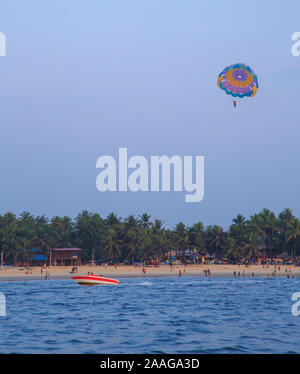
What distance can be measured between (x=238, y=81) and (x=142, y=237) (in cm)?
8866

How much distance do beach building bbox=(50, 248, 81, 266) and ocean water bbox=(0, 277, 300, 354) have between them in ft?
200

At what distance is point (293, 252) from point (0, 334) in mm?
123954

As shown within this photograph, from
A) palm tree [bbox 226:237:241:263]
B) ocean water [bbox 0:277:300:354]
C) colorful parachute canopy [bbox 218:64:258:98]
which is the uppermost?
colorful parachute canopy [bbox 218:64:258:98]

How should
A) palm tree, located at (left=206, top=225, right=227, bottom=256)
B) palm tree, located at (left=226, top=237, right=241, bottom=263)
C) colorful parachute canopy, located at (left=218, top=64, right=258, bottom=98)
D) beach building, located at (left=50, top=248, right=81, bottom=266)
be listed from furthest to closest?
palm tree, located at (left=206, top=225, right=227, bottom=256)
palm tree, located at (left=226, top=237, right=241, bottom=263)
beach building, located at (left=50, top=248, right=81, bottom=266)
colorful parachute canopy, located at (left=218, top=64, right=258, bottom=98)

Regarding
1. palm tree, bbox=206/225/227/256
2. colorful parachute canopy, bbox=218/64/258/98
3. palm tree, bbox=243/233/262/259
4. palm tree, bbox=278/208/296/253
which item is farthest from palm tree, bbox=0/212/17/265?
colorful parachute canopy, bbox=218/64/258/98

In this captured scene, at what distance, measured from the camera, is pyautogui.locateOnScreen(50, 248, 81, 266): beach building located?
131 meters

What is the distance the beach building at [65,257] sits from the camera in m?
131

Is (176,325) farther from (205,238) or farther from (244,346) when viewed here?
(205,238)

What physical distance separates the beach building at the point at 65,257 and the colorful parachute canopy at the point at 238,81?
284 feet

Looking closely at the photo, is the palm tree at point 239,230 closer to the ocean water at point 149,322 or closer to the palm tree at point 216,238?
the palm tree at point 216,238

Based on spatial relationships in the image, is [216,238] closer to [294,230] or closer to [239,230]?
[239,230]

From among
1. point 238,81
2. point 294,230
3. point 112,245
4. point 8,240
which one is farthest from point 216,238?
point 238,81

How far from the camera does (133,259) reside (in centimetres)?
14450

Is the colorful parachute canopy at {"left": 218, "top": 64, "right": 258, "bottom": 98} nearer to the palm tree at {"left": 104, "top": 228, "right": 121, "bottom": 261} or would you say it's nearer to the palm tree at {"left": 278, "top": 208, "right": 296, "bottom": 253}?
the palm tree at {"left": 104, "top": 228, "right": 121, "bottom": 261}
